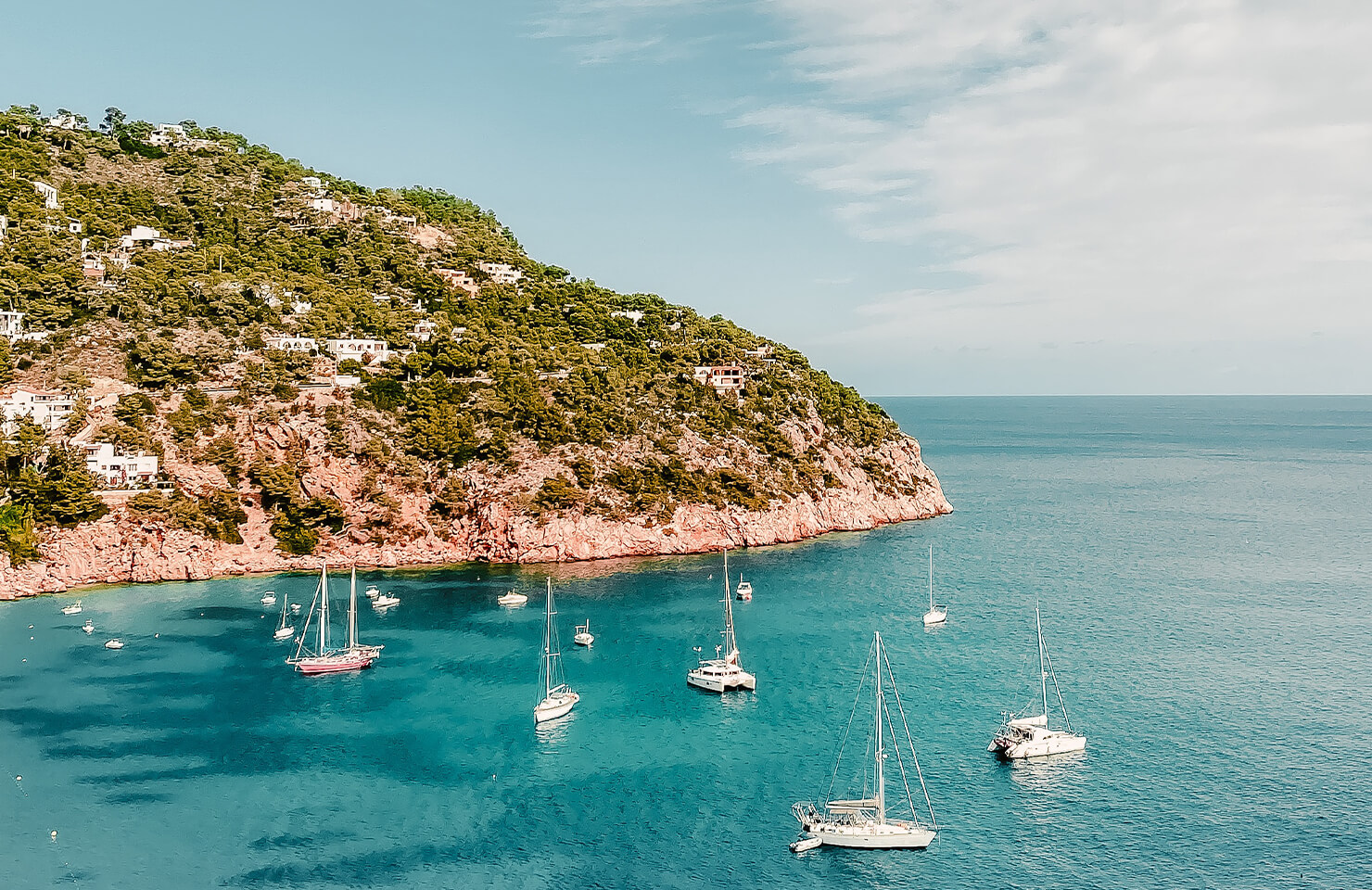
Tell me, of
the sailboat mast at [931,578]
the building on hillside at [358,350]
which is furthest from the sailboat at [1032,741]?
the building on hillside at [358,350]

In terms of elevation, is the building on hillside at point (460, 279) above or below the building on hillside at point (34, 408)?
above

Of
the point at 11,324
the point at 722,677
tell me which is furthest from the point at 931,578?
the point at 11,324

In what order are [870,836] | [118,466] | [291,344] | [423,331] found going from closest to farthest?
Answer: [870,836] < [118,466] < [291,344] < [423,331]

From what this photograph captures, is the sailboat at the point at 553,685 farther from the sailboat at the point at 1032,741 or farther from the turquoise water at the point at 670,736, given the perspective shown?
the sailboat at the point at 1032,741

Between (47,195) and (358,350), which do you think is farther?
(47,195)

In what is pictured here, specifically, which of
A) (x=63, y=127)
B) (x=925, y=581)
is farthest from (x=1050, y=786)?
(x=63, y=127)

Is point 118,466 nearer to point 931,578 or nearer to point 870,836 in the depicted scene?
point 870,836

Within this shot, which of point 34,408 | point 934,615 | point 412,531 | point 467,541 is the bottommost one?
point 934,615

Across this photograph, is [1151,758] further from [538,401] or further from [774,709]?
[538,401]
